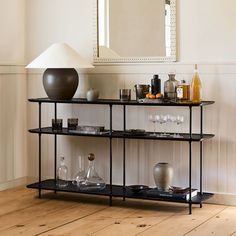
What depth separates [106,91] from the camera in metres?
5.41

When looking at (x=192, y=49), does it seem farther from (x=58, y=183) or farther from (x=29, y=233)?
(x=29, y=233)

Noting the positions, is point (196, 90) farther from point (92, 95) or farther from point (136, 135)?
point (92, 95)

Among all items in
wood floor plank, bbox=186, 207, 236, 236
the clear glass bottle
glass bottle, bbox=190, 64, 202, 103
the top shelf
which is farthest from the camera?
the clear glass bottle

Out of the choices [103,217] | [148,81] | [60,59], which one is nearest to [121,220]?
[103,217]

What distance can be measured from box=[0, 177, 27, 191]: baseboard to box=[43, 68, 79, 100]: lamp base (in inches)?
39.4

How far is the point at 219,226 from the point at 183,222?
27 centimetres

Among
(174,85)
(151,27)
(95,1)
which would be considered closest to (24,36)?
(95,1)

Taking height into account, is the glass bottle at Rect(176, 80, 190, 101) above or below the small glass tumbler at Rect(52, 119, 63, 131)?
above

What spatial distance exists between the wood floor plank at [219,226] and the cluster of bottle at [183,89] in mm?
896

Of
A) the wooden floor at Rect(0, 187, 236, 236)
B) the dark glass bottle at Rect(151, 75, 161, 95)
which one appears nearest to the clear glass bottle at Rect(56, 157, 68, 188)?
the wooden floor at Rect(0, 187, 236, 236)

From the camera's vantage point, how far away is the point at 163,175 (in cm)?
487

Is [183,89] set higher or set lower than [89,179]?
higher

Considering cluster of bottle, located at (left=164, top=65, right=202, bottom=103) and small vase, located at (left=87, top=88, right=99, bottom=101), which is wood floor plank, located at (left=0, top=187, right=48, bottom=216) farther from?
cluster of bottle, located at (left=164, top=65, right=202, bottom=103)

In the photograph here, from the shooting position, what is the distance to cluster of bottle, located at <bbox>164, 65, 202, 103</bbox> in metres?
4.80
